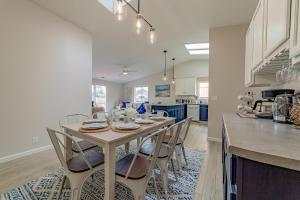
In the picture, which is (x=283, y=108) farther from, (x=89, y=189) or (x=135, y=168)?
(x=89, y=189)

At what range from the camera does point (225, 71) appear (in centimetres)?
389

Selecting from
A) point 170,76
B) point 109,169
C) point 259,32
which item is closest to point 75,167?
point 109,169

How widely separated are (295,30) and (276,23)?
0.34 m

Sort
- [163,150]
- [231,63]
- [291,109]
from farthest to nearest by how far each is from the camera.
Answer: [231,63]
[163,150]
[291,109]

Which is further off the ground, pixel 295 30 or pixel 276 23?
pixel 276 23

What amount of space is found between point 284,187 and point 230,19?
380 cm

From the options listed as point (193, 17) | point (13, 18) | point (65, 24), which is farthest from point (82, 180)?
point (193, 17)

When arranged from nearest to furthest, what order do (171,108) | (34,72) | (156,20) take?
(34,72), (156,20), (171,108)

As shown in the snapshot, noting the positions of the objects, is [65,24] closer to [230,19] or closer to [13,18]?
[13,18]

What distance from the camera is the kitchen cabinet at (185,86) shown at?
309 inches

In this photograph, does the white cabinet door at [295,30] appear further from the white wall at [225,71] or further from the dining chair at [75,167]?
the white wall at [225,71]

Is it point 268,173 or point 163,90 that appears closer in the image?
point 268,173

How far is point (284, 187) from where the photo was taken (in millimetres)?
583

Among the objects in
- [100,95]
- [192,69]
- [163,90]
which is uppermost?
[192,69]
